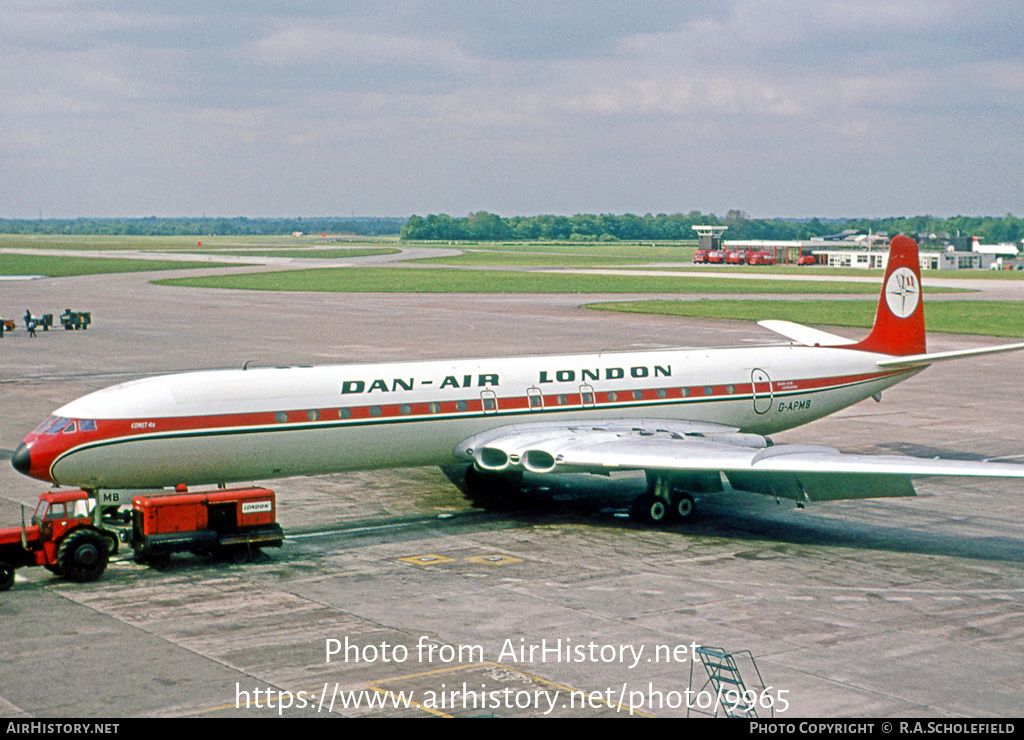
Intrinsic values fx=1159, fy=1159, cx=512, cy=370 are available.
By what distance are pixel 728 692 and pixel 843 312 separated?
7266cm

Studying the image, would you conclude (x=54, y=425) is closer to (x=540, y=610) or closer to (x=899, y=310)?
(x=540, y=610)

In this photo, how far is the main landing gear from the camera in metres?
26.8

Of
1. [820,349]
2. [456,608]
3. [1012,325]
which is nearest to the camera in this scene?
[456,608]

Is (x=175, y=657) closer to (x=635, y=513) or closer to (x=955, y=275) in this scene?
(x=635, y=513)

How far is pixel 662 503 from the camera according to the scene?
26.8 metres

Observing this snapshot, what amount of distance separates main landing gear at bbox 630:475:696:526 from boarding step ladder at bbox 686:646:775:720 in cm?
933

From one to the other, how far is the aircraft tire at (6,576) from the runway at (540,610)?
32 cm

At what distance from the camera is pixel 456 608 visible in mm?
20266

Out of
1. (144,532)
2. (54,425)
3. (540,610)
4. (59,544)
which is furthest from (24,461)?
(540,610)

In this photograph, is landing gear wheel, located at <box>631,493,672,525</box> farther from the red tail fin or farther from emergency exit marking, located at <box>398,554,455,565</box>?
the red tail fin

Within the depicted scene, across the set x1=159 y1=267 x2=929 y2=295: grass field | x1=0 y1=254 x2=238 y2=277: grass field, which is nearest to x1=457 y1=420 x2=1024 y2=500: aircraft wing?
x1=159 y1=267 x2=929 y2=295: grass field

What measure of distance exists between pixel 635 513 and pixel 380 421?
635cm

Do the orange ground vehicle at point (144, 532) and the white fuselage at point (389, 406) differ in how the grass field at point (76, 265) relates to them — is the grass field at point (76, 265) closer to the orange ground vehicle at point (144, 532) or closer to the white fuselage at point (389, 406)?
the white fuselage at point (389, 406)

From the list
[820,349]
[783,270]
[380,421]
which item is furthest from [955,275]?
[380,421]
